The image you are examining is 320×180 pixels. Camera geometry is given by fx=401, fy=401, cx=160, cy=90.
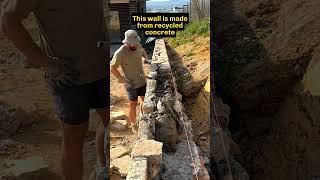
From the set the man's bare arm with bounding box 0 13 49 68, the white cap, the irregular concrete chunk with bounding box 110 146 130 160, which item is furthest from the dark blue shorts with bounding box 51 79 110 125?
the irregular concrete chunk with bounding box 110 146 130 160

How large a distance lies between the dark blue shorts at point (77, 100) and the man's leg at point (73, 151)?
Result: 0.03m

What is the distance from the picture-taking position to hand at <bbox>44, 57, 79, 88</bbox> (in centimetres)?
107

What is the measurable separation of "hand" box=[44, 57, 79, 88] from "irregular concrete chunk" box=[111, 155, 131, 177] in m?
1.40

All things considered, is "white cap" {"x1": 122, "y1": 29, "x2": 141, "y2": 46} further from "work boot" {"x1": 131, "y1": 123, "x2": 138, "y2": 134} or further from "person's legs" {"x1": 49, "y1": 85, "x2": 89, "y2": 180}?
"work boot" {"x1": 131, "y1": 123, "x2": 138, "y2": 134}

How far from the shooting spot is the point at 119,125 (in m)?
3.51

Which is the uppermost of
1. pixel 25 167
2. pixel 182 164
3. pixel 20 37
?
pixel 20 37

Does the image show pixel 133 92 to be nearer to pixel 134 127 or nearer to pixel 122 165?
pixel 134 127

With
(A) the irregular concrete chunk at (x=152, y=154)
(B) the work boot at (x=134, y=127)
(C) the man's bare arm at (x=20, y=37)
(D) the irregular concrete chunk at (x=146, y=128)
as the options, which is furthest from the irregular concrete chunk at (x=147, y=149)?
(C) the man's bare arm at (x=20, y=37)

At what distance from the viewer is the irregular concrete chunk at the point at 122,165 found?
250 centimetres

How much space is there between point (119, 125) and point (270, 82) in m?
1.36

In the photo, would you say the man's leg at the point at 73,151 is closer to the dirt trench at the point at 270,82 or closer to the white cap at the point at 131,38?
the white cap at the point at 131,38

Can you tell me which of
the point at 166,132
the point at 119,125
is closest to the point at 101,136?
the point at 166,132

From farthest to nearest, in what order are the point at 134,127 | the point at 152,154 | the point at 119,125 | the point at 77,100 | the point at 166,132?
the point at 119,125
the point at 134,127
the point at 166,132
the point at 152,154
the point at 77,100

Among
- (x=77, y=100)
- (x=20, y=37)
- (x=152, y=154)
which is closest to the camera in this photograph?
(x=20, y=37)
